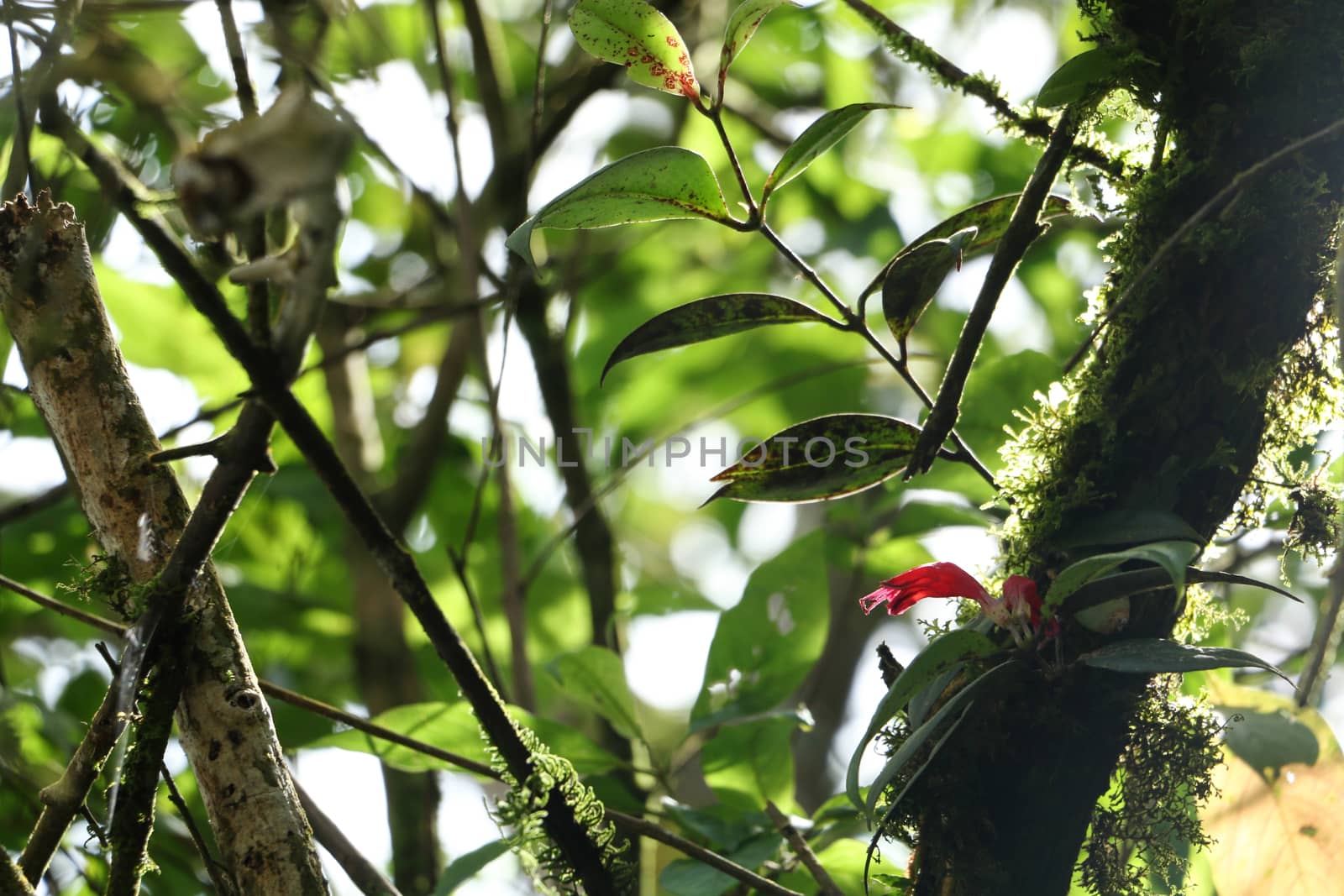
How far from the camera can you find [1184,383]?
0.59 meters

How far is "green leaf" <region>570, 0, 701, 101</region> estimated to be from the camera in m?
0.59

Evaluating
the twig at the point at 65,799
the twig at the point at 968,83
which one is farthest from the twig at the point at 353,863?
the twig at the point at 968,83

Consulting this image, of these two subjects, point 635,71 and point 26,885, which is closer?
point 26,885

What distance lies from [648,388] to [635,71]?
0.93m

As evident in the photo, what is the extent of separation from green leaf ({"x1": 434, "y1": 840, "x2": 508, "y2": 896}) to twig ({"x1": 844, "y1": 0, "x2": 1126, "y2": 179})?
0.61 metres

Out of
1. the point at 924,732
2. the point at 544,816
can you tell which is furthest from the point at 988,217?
the point at 544,816

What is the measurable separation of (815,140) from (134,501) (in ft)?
1.39


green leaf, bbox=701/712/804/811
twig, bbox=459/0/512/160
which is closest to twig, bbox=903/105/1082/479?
green leaf, bbox=701/712/804/811

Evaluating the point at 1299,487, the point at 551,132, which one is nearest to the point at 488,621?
the point at 551,132

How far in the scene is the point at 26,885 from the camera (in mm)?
481

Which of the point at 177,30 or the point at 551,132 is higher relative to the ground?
the point at 551,132

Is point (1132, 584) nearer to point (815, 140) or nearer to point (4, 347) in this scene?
point (815, 140)

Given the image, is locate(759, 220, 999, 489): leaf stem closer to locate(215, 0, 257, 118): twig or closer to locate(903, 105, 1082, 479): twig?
locate(903, 105, 1082, 479): twig

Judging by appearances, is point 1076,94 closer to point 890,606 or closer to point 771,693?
point 890,606
